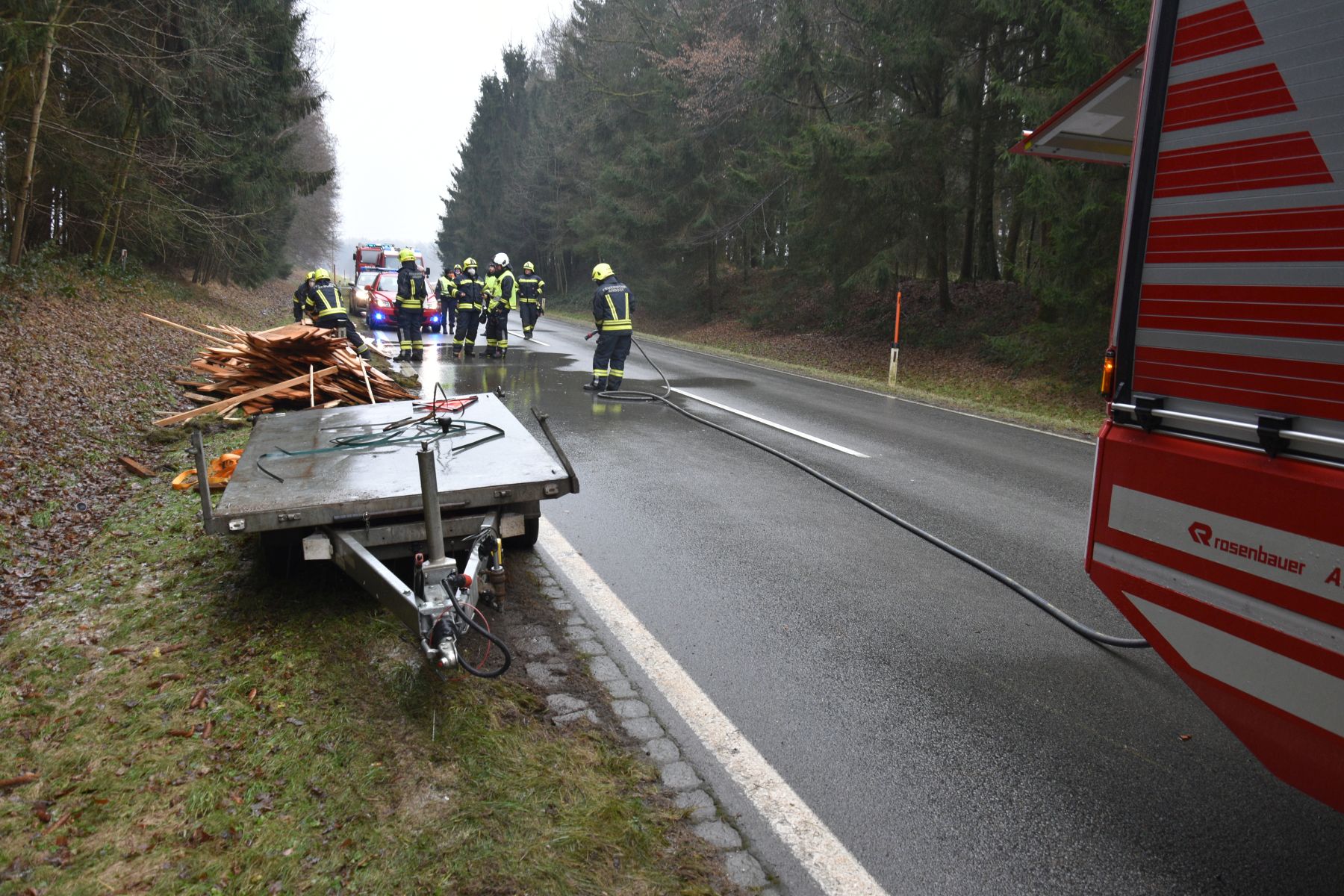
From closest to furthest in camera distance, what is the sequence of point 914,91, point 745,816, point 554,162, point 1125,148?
1. point 745,816
2. point 1125,148
3. point 914,91
4. point 554,162

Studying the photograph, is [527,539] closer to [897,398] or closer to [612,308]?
[612,308]

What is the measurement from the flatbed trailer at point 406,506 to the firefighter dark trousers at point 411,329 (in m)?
11.5

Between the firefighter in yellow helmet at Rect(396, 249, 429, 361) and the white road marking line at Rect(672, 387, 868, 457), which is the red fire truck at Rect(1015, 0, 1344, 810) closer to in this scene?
the white road marking line at Rect(672, 387, 868, 457)

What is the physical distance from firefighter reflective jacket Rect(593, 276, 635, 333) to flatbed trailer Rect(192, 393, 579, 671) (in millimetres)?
7728

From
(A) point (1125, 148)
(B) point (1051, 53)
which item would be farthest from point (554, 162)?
(A) point (1125, 148)

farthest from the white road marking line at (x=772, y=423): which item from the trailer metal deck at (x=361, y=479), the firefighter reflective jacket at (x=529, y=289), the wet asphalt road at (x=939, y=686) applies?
the firefighter reflective jacket at (x=529, y=289)

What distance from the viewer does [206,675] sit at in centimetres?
384

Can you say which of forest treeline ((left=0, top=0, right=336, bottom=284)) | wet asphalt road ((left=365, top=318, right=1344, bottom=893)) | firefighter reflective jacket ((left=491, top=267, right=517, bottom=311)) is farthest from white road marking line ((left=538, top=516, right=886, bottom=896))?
firefighter reflective jacket ((left=491, top=267, right=517, bottom=311))

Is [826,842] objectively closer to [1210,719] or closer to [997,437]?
[1210,719]

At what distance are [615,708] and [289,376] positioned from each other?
6.26m

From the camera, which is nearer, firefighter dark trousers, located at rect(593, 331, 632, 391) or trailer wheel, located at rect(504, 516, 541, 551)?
trailer wheel, located at rect(504, 516, 541, 551)

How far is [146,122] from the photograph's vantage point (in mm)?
19625

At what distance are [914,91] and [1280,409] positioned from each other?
21.4 m

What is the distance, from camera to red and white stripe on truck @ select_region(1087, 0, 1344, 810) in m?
2.38
